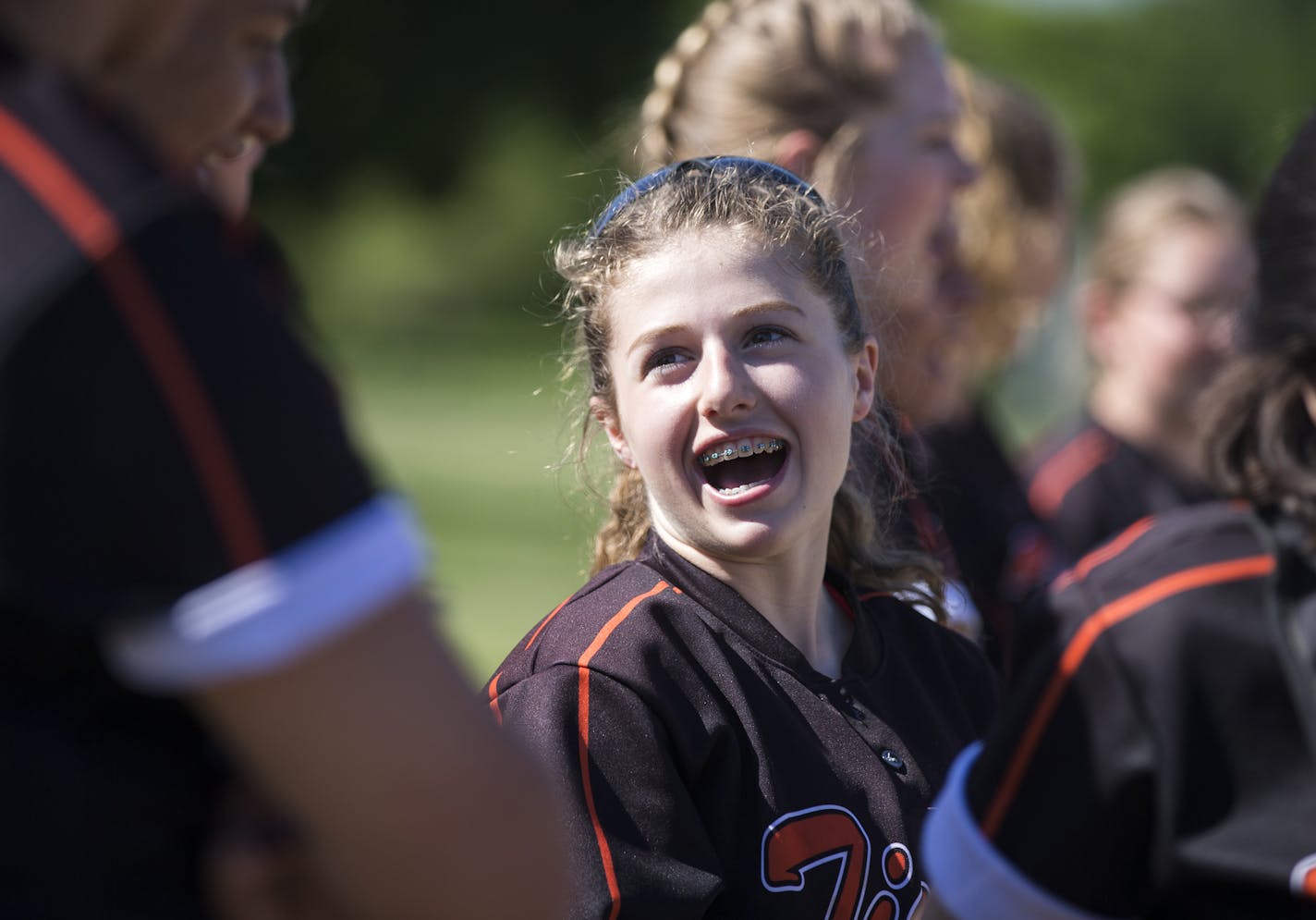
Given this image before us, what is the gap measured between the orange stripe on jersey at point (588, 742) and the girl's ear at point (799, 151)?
140 centimetres

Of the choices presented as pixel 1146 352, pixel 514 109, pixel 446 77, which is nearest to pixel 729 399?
pixel 1146 352

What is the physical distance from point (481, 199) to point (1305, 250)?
31974 millimetres

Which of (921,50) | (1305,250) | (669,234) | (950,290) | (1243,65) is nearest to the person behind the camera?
(1305,250)

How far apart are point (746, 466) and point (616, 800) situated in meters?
0.62

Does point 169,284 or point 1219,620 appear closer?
point 169,284

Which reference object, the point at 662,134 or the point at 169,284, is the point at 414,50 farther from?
the point at 169,284

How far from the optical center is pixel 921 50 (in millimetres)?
3602

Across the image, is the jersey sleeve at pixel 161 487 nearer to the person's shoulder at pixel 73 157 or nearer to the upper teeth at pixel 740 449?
the person's shoulder at pixel 73 157

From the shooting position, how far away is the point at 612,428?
246 cm

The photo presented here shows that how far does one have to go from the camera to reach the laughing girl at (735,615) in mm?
1959

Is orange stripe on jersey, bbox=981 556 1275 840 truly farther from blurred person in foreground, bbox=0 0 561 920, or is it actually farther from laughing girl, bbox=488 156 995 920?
laughing girl, bbox=488 156 995 920

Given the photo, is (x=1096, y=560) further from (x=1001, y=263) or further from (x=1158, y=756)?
(x=1001, y=263)

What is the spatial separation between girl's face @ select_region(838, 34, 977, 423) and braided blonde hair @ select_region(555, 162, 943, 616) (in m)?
0.61

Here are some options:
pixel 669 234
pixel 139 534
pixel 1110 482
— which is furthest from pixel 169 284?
pixel 1110 482
